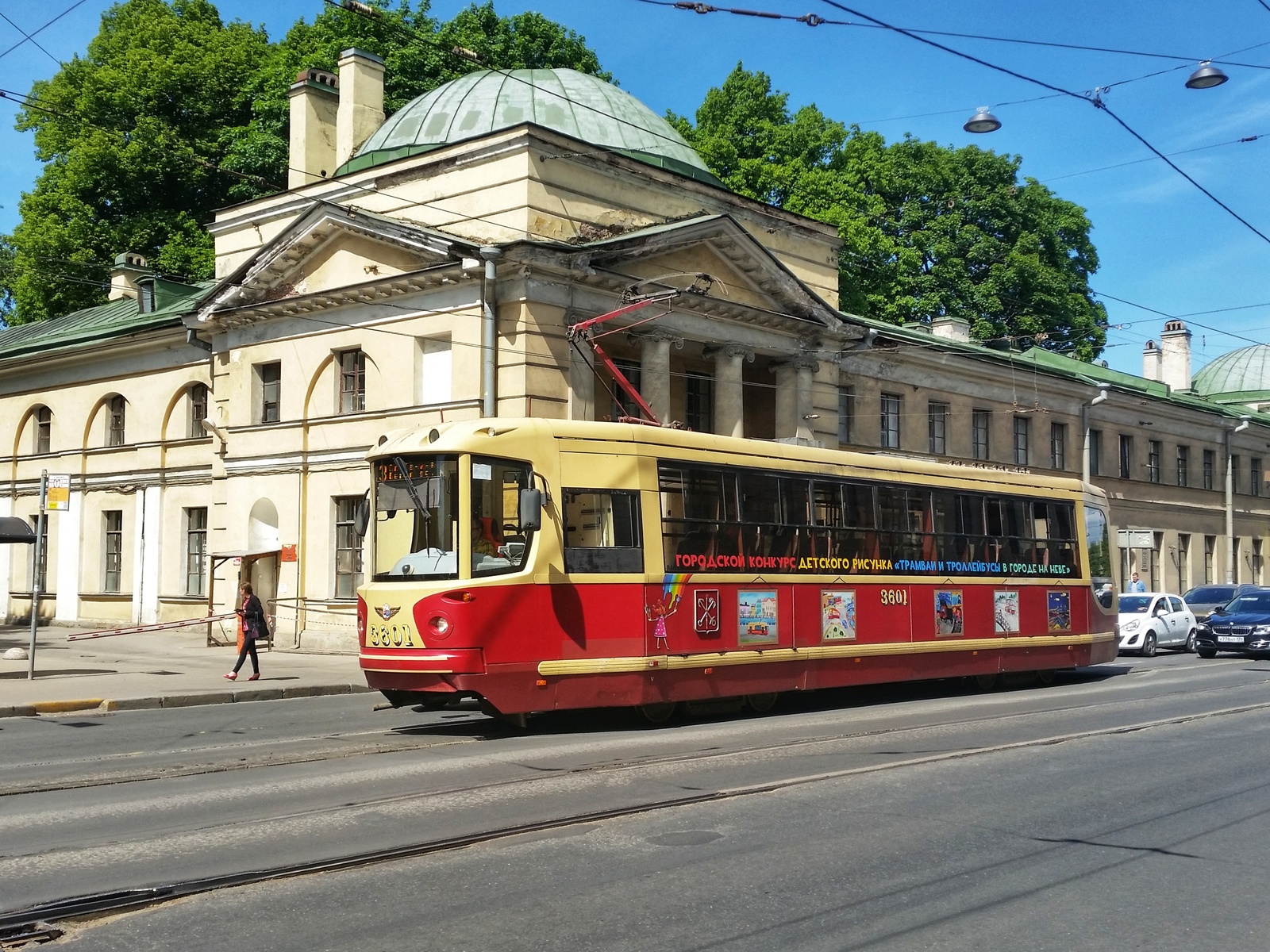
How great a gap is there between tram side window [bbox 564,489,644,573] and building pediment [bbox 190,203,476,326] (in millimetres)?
12341

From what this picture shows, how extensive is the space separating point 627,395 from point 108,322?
1833cm

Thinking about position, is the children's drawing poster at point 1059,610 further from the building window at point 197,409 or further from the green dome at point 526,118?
the building window at point 197,409

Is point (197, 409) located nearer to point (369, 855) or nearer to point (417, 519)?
point (417, 519)

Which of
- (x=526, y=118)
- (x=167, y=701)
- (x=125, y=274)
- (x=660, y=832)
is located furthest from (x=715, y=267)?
(x=125, y=274)

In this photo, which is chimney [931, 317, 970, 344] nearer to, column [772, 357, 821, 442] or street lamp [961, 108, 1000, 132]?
column [772, 357, 821, 442]

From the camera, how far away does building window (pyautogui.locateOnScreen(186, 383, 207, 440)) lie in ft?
111

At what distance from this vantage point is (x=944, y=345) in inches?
1523

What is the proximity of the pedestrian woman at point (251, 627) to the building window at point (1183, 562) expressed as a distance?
127 feet

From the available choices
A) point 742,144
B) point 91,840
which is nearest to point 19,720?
point 91,840

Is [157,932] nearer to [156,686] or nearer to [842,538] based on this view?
[842,538]

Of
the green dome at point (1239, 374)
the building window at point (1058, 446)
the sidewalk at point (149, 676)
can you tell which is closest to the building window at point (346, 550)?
the sidewalk at point (149, 676)

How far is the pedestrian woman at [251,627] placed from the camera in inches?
827

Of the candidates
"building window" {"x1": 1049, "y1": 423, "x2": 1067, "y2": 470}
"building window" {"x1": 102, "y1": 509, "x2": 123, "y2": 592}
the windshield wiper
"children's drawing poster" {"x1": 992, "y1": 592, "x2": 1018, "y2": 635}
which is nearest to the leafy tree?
"building window" {"x1": 102, "y1": 509, "x2": 123, "y2": 592}

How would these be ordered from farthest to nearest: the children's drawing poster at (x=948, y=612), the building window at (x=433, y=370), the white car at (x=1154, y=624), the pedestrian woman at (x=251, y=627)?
the white car at (x=1154, y=624), the building window at (x=433, y=370), the pedestrian woman at (x=251, y=627), the children's drawing poster at (x=948, y=612)
